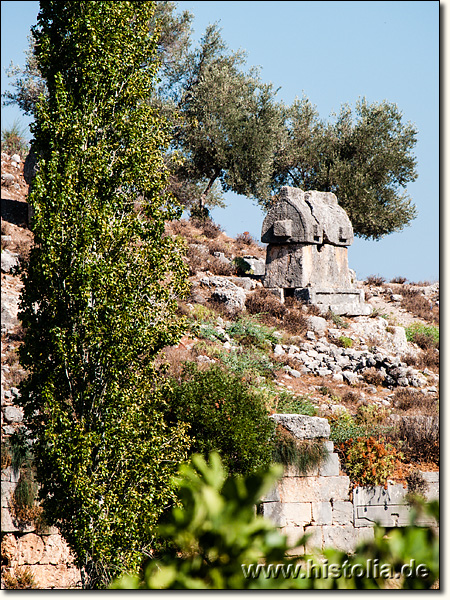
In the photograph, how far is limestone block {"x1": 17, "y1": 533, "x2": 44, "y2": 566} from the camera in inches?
347

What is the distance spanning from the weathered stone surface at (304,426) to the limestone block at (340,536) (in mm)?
1446

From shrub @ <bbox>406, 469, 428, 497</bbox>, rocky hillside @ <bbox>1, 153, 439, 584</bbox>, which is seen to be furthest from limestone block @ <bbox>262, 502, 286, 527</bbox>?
shrub @ <bbox>406, 469, 428, 497</bbox>

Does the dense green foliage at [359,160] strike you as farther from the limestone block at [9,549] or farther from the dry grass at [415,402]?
the limestone block at [9,549]

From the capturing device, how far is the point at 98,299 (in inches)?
288

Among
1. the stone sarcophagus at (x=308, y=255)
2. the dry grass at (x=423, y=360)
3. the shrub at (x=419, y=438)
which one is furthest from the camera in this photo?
the stone sarcophagus at (x=308, y=255)

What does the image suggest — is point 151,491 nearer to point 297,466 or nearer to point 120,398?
point 120,398

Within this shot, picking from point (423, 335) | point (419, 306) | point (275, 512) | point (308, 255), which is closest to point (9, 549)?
point (275, 512)

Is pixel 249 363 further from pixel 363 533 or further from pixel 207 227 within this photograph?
pixel 207 227

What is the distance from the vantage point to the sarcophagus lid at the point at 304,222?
1797cm

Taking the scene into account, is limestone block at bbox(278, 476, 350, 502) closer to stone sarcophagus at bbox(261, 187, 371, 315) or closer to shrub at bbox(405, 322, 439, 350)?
stone sarcophagus at bbox(261, 187, 371, 315)

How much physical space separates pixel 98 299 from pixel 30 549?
415 centimetres

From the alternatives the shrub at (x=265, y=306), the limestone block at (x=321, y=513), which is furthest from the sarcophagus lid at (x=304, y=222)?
the limestone block at (x=321, y=513)

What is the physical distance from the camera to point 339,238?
19219 millimetres

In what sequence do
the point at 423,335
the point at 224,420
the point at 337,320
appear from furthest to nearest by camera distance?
1. the point at 423,335
2. the point at 337,320
3. the point at 224,420
